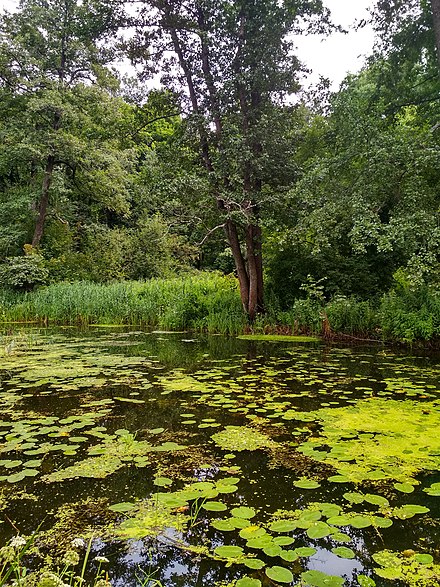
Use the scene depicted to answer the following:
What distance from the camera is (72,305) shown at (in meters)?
12.5

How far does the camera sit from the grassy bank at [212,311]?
24.3ft

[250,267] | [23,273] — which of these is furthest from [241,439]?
[23,273]

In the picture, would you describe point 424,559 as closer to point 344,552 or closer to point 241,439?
point 344,552

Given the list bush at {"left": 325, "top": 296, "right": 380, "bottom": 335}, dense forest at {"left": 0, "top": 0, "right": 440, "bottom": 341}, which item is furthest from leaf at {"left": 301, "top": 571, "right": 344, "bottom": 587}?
bush at {"left": 325, "top": 296, "right": 380, "bottom": 335}

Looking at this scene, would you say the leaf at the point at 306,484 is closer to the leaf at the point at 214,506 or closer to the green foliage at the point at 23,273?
the leaf at the point at 214,506

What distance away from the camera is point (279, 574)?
1.53 meters

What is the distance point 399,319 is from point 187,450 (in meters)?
5.56

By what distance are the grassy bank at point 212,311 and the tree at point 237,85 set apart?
2.88 ft

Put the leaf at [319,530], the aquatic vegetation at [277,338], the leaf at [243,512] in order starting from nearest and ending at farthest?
the leaf at [319,530] < the leaf at [243,512] < the aquatic vegetation at [277,338]

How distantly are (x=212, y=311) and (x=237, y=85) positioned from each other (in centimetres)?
515

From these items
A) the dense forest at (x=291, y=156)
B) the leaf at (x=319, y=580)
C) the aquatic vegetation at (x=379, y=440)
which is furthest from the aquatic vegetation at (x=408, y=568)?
the dense forest at (x=291, y=156)

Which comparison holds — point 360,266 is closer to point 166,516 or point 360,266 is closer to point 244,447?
point 244,447

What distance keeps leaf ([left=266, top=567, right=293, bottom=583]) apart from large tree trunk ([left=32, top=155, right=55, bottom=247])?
56.4ft

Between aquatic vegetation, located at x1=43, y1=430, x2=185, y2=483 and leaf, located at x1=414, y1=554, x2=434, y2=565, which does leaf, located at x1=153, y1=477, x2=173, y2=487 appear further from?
leaf, located at x1=414, y1=554, x2=434, y2=565
